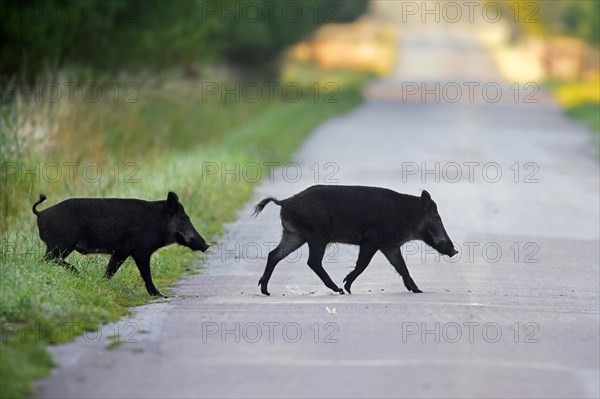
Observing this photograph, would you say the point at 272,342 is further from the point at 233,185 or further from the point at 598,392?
the point at 233,185

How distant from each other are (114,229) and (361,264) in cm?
218

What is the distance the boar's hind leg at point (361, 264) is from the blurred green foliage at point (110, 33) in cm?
1263

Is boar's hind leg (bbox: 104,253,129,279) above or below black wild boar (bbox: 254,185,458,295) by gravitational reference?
below

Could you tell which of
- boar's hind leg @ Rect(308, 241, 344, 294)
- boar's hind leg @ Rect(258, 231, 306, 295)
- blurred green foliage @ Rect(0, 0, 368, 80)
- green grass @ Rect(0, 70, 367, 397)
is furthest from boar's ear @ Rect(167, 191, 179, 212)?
blurred green foliage @ Rect(0, 0, 368, 80)

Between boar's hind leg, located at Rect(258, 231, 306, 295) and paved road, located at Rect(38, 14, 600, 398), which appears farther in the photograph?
boar's hind leg, located at Rect(258, 231, 306, 295)

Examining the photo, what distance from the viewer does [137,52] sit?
1156 inches

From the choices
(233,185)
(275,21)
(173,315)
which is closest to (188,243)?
(173,315)

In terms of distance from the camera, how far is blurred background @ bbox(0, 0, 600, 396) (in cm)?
1076

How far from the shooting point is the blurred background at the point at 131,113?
1076 centimetres

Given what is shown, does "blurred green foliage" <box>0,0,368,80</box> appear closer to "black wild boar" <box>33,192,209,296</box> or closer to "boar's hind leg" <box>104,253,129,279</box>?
"black wild boar" <box>33,192,209,296</box>

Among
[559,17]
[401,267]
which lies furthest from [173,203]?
[559,17]

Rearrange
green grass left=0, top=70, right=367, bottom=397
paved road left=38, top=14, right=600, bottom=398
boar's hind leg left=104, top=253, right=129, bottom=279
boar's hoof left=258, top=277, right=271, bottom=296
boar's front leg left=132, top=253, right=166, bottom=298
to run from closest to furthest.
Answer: paved road left=38, top=14, right=600, bottom=398
green grass left=0, top=70, right=367, bottom=397
boar's front leg left=132, top=253, right=166, bottom=298
boar's hind leg left=104, top=253, right=129, bottom=279
boar's hoof left=258, top=277, right=271, bottom=296

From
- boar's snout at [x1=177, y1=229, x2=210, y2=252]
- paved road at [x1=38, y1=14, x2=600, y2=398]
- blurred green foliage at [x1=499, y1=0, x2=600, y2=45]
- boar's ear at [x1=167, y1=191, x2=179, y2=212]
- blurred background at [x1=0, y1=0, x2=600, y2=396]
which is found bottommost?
paved road at [x1=38, y1=14, x2=600, y2=398]

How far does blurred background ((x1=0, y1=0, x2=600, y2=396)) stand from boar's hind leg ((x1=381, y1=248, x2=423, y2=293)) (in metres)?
2.12
